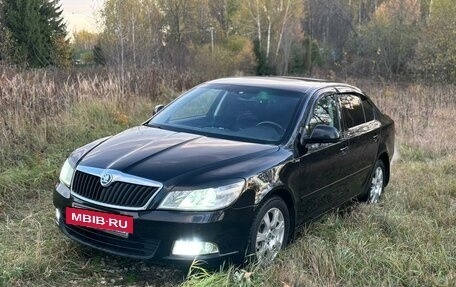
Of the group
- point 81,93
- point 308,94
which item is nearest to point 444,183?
point 308,94

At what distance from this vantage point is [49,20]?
40.2 meters

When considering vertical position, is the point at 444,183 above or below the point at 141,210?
below

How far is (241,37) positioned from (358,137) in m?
37.4

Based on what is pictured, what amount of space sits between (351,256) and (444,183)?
320 cm

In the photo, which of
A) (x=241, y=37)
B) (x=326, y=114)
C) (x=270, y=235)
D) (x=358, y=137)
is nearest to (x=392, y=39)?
(x=241, y=37)

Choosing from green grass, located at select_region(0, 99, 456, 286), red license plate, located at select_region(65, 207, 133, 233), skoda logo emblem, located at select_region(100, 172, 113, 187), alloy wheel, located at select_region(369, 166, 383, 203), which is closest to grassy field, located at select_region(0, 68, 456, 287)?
green grass, located at select_region(0, 99, 456, 286)

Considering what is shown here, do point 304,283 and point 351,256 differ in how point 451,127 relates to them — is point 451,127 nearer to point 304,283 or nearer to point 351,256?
→ point 351,256

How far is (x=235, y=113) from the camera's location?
4680 millimetres

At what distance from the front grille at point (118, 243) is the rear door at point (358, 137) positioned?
247 cm

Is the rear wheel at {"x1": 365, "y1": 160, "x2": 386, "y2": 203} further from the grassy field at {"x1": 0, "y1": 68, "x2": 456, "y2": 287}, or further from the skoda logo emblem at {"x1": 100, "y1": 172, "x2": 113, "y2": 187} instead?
the skoda logo emblem at {"x1": 100, "y1": 172, "x2": 113, "y2": 187}

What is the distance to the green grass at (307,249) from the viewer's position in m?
3.63

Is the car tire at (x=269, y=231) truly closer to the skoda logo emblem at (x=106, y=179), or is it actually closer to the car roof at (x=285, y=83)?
the skoda logo emblem at (x=106, y=179)

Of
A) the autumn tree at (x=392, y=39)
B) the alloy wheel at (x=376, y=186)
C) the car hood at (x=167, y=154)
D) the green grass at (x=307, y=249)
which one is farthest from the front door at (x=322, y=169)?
the autumn tree at (x=392, y=39)

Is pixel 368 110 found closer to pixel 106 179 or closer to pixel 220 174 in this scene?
pixel 220 174
